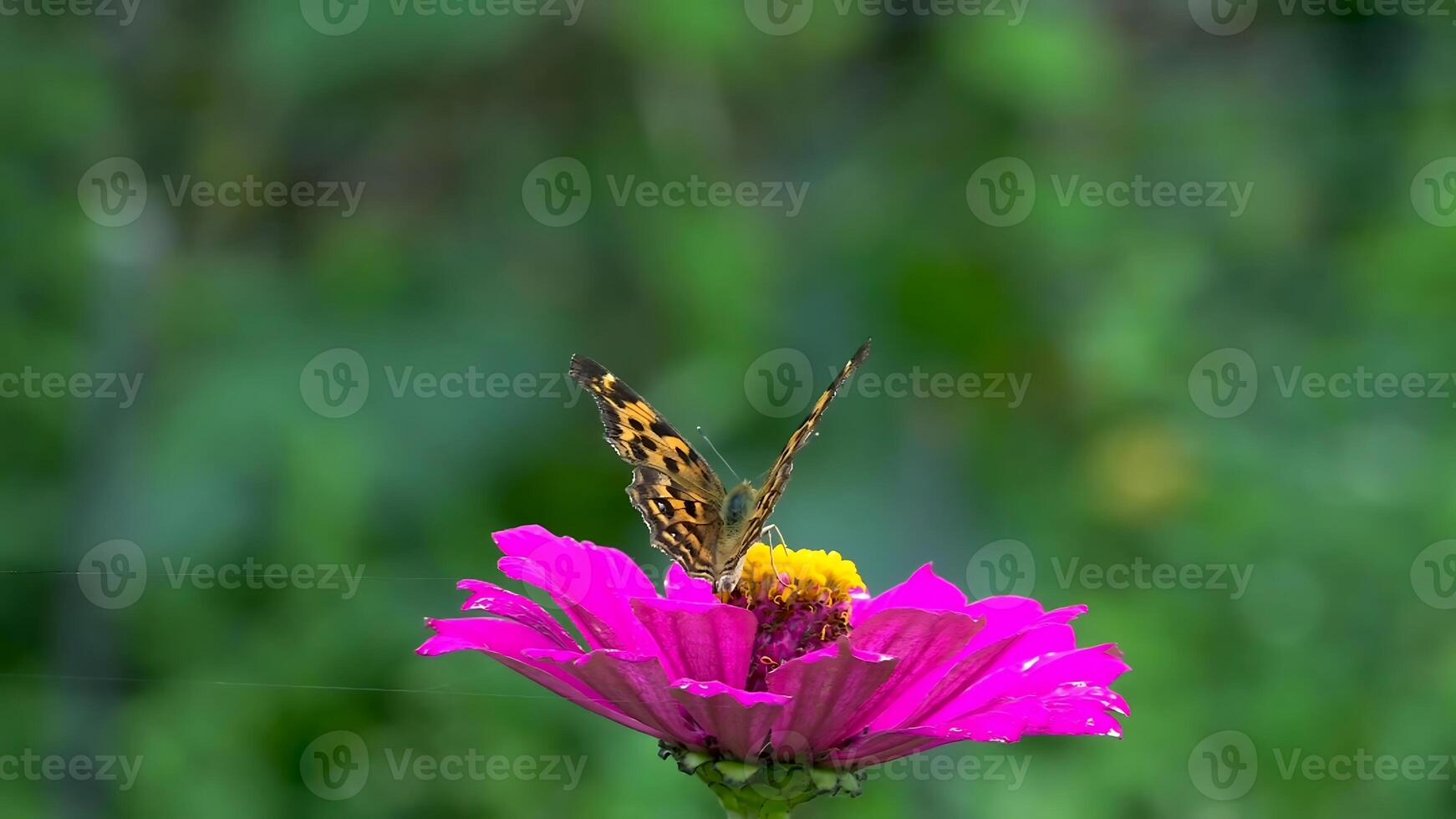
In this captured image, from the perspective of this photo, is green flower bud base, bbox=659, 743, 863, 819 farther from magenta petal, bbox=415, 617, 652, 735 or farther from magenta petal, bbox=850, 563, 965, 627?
magenta petal, bbox=850, 563, 965, 627

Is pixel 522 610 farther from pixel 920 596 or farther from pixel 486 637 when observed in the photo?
pixel 920 596

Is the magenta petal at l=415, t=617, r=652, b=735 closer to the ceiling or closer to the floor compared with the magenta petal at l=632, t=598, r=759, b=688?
closer to the floor

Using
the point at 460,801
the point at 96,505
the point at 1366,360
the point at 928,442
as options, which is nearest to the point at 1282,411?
the point at 1366,360

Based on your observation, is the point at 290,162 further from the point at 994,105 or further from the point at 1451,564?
the point at 1451,564

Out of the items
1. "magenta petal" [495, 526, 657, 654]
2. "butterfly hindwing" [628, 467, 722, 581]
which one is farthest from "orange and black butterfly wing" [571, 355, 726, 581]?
"magenta petal" [495, 526, 657, 654]

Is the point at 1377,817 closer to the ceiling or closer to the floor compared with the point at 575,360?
closer to the ceiling

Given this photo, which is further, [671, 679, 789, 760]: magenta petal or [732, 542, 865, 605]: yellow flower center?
[732, 542, 865, 605]: yellow flower center

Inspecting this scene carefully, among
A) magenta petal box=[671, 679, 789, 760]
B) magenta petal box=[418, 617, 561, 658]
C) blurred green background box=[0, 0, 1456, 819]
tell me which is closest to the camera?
magenta petal box=[671, 679, 789, 760]

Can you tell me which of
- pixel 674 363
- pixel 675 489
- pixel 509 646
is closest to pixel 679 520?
pixel 675 489
